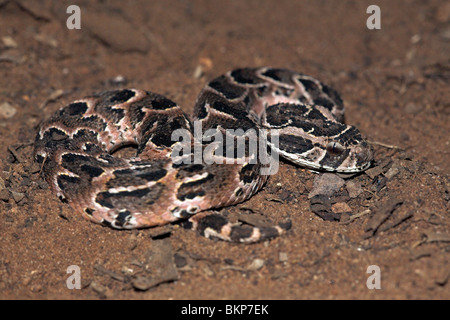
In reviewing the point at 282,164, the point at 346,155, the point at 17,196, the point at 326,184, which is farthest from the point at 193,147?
the point at 17,196

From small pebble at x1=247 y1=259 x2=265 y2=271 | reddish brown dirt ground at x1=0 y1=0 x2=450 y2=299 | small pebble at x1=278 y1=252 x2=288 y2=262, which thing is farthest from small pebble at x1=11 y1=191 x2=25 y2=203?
small pebble at x1=278 y1=252 x2=288 y2=262

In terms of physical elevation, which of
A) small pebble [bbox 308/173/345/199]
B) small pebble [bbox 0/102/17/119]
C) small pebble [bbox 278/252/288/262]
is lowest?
small pebble [bbox 278/252/288/262]

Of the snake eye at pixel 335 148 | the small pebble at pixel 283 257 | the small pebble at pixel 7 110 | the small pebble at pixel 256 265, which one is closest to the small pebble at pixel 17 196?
the small pebble at pixel 7 110

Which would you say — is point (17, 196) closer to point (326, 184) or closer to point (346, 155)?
point (326, 184)

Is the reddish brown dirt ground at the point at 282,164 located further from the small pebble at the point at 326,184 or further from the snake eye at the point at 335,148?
the snake eye at the point at 335,148

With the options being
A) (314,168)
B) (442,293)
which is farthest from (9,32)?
(442,293)

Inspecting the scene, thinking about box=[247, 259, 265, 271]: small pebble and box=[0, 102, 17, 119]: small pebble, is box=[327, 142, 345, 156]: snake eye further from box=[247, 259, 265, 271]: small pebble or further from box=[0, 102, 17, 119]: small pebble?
box=[0, 102, 17, 119]: small pebble

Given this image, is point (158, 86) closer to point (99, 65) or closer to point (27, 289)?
A: point (99, 65)
